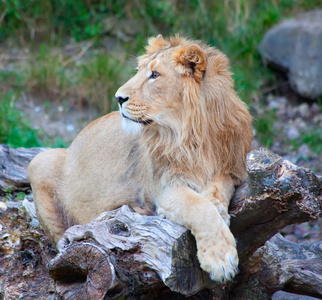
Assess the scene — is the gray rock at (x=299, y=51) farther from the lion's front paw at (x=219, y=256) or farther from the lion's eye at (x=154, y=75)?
the lion's front paw at (x=219, y=256)

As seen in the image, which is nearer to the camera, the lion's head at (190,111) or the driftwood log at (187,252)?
the driftwood log at (187,252)

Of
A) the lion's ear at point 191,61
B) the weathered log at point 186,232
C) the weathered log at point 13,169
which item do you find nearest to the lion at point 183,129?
the lion's ear at point 191,61

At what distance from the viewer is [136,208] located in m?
3.83

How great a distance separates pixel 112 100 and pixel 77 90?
703 millimetres

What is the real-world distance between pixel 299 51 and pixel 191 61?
16.7 ft

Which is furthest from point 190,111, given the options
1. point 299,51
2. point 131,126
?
point 299,51

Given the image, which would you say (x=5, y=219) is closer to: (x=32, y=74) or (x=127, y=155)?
(x=127, y=155)

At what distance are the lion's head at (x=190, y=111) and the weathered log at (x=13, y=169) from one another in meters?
1.94

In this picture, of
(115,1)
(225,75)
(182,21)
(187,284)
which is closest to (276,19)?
(182,21)

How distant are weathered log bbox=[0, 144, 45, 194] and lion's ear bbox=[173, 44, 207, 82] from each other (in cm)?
239

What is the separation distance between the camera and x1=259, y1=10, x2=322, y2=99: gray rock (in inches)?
311

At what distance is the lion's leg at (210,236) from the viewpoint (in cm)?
294

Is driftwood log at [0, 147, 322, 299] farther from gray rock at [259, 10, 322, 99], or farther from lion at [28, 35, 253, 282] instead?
gray rock at [259, 10, 322, 99]

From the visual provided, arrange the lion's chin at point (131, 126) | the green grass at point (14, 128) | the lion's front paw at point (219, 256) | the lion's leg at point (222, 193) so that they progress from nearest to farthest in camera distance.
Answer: the lion's front paw at point (219, 256)
the lion's leg at point (222, 193)
the lion's chin at point (131, 126)
the green grass at point (14, 128)
